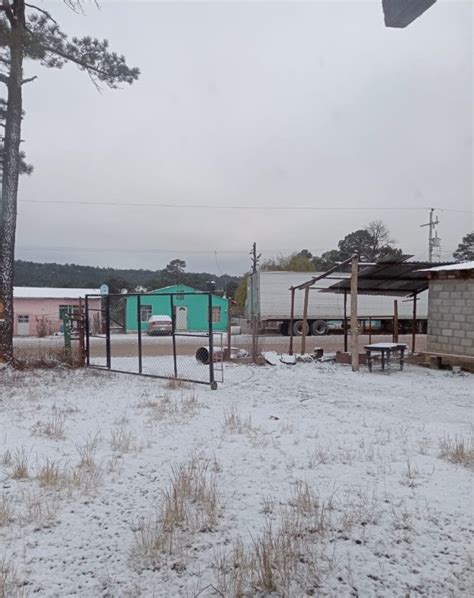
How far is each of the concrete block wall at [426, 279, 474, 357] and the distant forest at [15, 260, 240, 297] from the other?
38.3m

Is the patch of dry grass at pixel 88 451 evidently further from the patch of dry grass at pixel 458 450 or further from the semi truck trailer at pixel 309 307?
the semi truck trailer at pixel 309 307

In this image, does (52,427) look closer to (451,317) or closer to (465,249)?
(451,317)

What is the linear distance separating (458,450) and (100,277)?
6308cm

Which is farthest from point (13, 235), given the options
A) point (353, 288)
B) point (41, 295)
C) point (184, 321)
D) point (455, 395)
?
point (41, 295)

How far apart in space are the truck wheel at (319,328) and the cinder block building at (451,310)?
14926 millimetres

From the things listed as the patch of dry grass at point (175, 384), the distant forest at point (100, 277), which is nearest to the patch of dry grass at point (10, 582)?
the patch of dry grass at point (175, 384)

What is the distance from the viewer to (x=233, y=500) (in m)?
3.72

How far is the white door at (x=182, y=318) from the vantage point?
3356 cm

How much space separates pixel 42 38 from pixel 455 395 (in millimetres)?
12290

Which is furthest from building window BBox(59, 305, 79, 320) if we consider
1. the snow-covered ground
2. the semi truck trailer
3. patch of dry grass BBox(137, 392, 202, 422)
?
the semi truck trailer

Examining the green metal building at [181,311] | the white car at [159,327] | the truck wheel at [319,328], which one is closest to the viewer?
the white car at [159,327]

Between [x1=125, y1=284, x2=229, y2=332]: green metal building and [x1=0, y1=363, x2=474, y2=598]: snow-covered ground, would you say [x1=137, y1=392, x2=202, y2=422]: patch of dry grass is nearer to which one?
[x1=0, y1=363, x2=474, y2=598]: snow-covered ground

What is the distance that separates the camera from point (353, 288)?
12102 mm

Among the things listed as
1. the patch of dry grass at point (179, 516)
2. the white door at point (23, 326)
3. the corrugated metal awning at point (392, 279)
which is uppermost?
the corrugated metal awning at point (392, 279)
